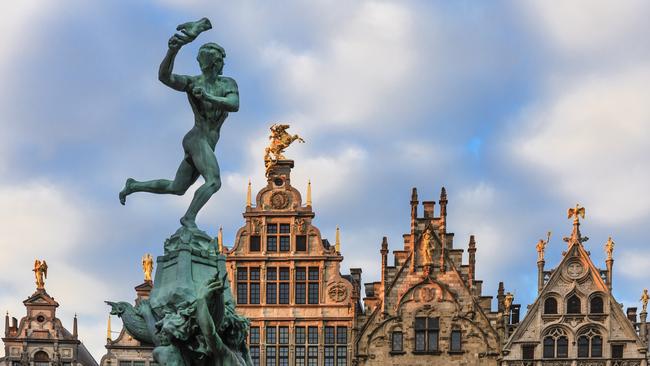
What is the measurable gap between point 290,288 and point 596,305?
12082mm

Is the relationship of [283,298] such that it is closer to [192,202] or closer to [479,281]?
[479,281]

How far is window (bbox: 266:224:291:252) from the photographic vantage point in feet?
196

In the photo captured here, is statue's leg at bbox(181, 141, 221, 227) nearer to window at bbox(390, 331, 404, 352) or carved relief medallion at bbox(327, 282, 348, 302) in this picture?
carved relief medallion at bbox(327, 282, 348, 302)

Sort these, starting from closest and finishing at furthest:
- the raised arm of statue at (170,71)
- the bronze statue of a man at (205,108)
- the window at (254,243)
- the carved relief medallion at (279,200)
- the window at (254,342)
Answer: the raised arm of statue at (170,71) < the bronze statue of a man at (205,108) < the window at (254,342) < the window at (254,243) < the carved relief medallion at (279,200)

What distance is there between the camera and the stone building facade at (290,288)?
194 ft

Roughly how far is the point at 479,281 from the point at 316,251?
6.60m

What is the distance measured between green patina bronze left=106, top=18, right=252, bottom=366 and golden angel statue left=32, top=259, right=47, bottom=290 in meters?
36.2

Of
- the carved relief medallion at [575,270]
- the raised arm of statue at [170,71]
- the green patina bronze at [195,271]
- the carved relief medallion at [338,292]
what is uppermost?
the carved relief medallion at [575,270]

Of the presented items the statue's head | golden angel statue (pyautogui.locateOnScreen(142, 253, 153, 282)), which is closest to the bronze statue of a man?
A: the statue's head

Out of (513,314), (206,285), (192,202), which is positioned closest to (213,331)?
(206,285)

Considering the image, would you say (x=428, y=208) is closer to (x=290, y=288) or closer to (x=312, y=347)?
(x=290, y=288)

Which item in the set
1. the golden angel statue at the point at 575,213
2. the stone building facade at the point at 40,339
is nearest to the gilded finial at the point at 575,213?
the golden angel statue at the point at 575,213

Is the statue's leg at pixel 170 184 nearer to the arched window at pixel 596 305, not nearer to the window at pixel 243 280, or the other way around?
the window at pixel 243 280

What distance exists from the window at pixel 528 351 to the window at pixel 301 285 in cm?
881
